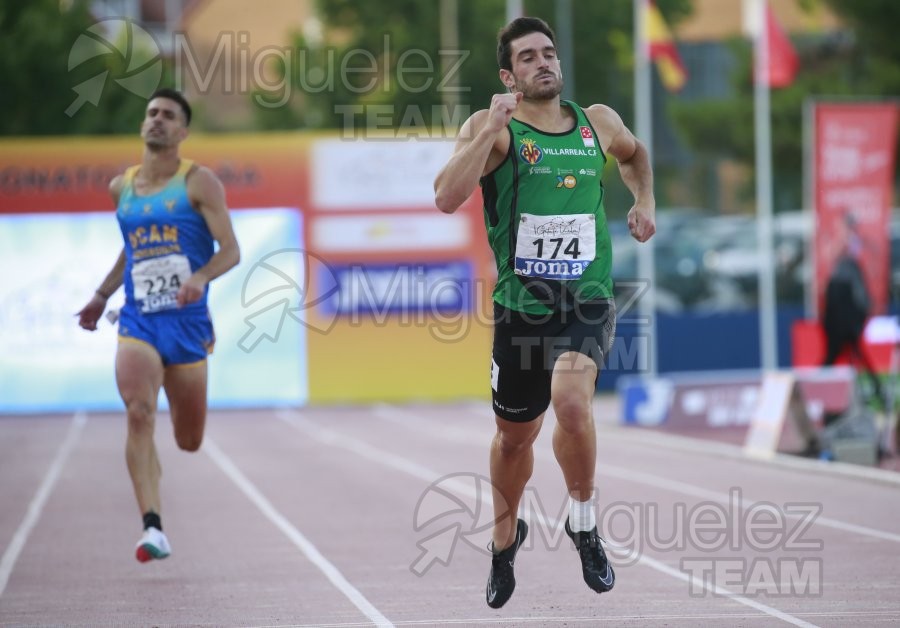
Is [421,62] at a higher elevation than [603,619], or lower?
higher

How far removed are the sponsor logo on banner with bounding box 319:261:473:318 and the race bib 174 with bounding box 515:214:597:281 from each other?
19777 millimetres

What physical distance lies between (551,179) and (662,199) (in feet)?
152

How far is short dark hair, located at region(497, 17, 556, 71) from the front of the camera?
22.5 feet

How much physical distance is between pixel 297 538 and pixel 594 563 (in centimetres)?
451

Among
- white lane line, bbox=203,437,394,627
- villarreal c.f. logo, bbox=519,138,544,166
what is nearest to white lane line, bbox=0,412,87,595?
white lane line, bbox=203,437,394,627

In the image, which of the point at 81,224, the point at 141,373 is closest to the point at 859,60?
the point at 81,224

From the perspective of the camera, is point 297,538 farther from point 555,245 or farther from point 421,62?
point 421,62

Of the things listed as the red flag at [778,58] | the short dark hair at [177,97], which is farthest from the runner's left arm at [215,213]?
the red flag at [778,58]

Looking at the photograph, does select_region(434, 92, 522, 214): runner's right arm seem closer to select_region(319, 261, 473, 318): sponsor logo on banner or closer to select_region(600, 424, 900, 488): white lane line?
select_region(600, 424, 900, 488): white lane line

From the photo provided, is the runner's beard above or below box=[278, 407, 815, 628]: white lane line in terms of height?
above

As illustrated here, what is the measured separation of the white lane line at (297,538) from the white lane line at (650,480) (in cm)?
289

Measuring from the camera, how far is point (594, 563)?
22.0 ft

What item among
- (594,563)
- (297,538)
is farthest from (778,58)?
(594,563)

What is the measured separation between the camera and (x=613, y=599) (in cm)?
802
